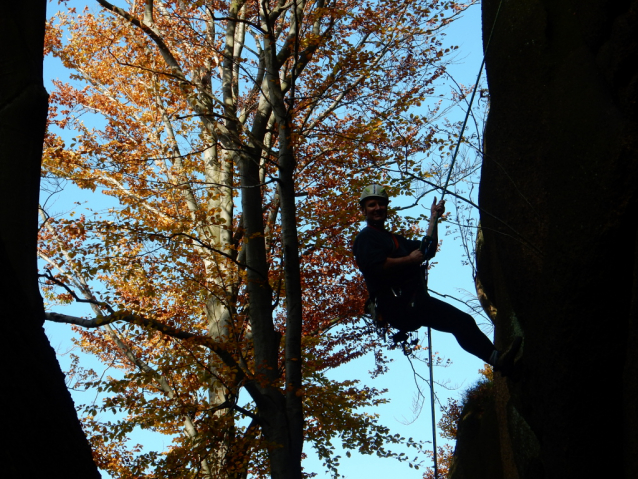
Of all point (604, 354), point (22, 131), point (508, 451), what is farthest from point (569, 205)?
point (508, 451)

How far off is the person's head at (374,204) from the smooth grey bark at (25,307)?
338 centimetres

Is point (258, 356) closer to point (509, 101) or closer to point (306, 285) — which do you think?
point (509, 101)

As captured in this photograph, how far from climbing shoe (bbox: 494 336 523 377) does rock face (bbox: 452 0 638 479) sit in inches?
4.6

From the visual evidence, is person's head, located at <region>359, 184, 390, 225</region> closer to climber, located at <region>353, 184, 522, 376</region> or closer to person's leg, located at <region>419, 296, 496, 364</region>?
climber, located at <region>353, 184, 522, 376</region>

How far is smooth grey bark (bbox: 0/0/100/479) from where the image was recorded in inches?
82.7

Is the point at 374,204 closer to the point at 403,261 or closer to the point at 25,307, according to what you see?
the point at 403,261

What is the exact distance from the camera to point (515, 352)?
5.51m

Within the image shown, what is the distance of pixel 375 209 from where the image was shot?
6.29 meters

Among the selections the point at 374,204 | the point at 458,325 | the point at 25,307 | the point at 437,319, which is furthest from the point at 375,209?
the point at 25,307

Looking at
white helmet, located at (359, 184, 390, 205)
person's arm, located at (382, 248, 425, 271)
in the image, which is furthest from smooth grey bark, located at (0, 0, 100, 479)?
white helmet, located at (359, 184, 390, 205)

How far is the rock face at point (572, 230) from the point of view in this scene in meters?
4.43

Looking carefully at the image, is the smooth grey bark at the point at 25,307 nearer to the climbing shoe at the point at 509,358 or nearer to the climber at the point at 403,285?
the climber at the point at 403,285

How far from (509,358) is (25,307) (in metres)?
4.27

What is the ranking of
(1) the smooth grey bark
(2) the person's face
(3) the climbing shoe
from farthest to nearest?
(2) the person's face
(3) the climbing shoe
(1) the smooth grey bark
